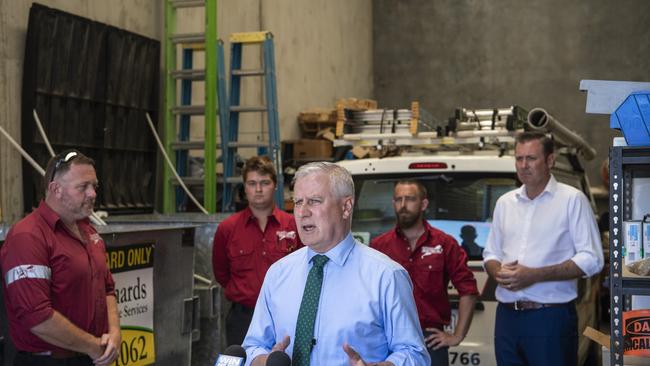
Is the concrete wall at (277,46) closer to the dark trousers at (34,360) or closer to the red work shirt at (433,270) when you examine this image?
the dark trousers at (34,360)

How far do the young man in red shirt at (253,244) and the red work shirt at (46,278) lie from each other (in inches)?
47.8

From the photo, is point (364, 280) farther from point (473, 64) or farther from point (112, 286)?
point (473, 64)

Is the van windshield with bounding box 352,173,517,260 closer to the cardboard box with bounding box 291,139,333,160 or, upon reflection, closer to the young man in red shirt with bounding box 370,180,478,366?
the young man in red shirt with bounding box 370,180,478,366

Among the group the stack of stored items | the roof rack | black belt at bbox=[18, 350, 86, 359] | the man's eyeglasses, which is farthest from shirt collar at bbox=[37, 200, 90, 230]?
the stack of stored items

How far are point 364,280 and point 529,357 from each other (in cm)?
255

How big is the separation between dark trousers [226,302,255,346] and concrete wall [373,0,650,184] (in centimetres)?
1298

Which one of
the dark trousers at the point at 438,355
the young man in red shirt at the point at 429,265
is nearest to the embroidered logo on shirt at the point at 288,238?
the young man in red shirt at the point at 429,265

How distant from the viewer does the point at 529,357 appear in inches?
223

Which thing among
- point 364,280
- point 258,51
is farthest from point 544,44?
point 364,280

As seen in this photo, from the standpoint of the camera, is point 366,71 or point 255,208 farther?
point 366,71

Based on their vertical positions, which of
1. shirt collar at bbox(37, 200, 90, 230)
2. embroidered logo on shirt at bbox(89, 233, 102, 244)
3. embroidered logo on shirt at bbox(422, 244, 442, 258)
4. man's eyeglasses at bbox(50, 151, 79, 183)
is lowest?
embroidered logo on shirt at bbox(422, 244, 442, 258)

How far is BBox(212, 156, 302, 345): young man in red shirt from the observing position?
237 inches

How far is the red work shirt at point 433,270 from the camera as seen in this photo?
5707 millimetres

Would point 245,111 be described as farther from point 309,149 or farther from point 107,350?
point 107,350
